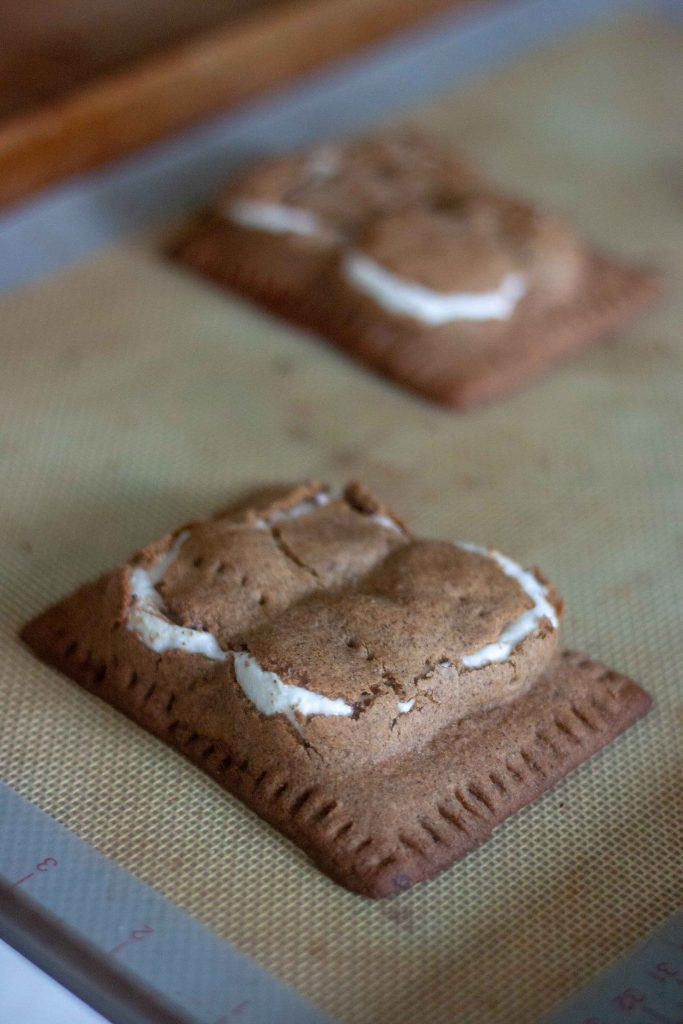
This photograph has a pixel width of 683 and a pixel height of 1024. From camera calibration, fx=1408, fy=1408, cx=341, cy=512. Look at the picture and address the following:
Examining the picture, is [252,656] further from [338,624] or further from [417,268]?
[417,268]

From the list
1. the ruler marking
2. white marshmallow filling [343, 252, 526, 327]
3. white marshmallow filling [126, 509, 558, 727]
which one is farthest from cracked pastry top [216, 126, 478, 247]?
the ruler marking

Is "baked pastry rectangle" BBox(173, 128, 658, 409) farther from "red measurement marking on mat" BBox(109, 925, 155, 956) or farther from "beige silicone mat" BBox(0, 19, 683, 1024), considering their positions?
"red measurement marking on mat" BBox(109, 925, 155, 956)

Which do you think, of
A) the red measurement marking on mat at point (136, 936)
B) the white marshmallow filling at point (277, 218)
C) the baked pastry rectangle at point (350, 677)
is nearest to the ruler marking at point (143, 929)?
the red measurement marking on mat at point (136, 936)

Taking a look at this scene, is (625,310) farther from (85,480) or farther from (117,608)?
(117,608)

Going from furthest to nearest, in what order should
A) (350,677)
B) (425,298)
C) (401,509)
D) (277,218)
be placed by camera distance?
1. (277,218)
2. (425,298)
3. (401,509)
4. (350,677)

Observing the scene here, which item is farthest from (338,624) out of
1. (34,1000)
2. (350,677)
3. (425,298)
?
(425,298)
